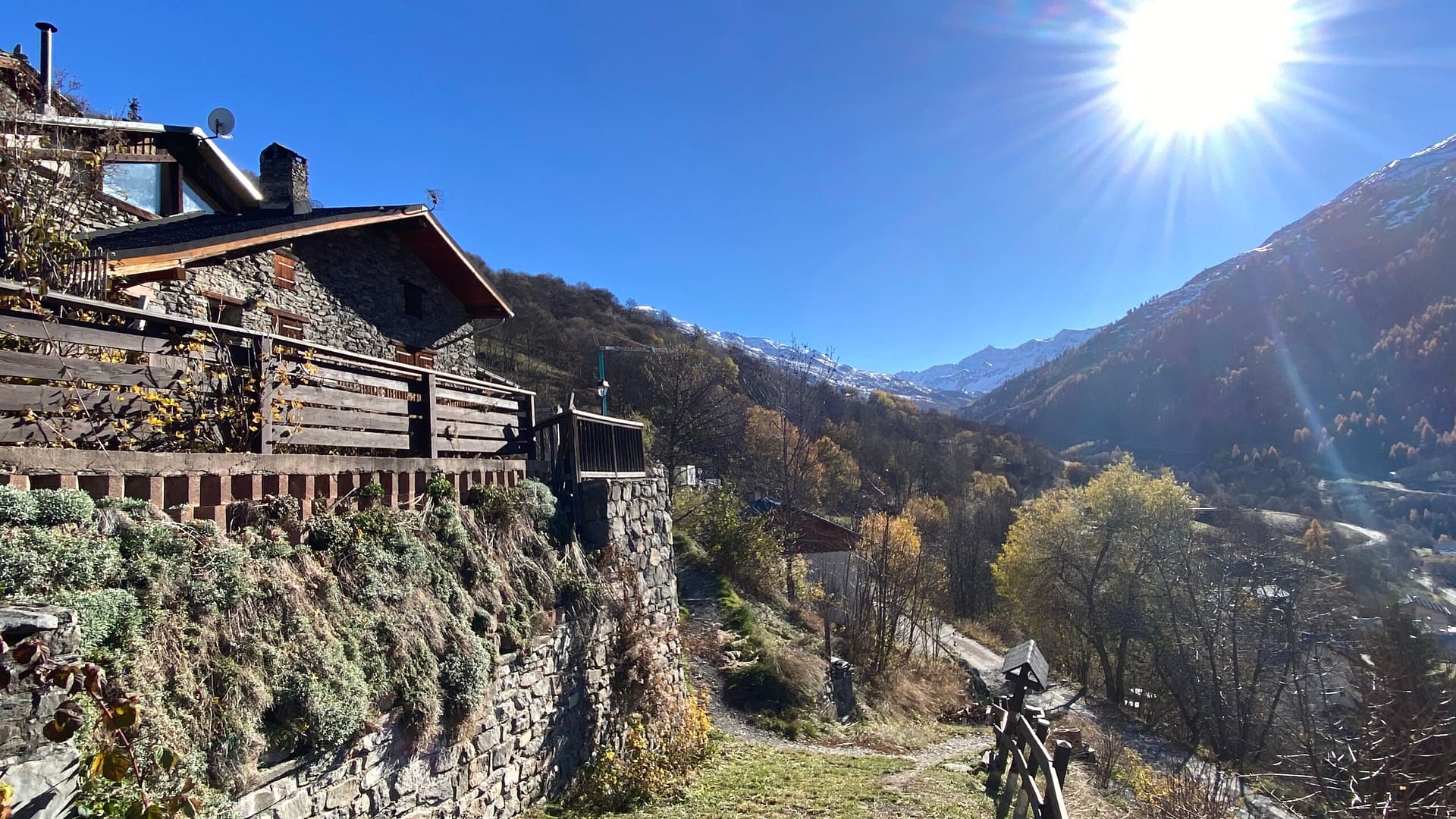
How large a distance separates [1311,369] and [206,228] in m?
197

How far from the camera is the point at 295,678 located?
163 inches

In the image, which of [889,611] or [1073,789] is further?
[889,611]

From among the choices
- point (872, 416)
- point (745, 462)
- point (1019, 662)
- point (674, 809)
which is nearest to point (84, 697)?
point (674, 809)

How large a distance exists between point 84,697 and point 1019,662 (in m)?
7.89

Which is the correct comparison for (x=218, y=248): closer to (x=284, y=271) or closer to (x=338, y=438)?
(x=284, y=271)

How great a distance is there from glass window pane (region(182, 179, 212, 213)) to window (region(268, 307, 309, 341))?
325cm

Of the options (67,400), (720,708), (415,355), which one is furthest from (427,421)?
(720,708)

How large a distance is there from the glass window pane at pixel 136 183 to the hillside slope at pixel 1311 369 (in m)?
159

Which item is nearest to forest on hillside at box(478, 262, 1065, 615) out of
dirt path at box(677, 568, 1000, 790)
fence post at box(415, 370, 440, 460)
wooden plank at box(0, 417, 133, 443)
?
dirt path at box(677, 568, 1000, 790)

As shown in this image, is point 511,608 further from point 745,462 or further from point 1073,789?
point 745,462

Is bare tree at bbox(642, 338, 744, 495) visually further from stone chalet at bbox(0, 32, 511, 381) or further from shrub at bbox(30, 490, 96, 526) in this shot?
shrub at bbox(30, 490, 96, 526)

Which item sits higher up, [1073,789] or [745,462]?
[745,462]

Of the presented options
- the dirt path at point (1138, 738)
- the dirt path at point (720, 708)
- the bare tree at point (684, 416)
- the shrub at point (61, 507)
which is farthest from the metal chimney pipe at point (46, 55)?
the dirt path at point (1138, 738)

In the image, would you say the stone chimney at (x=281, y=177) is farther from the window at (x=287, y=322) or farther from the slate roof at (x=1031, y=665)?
the slate roof at (x=1031, y=665)
